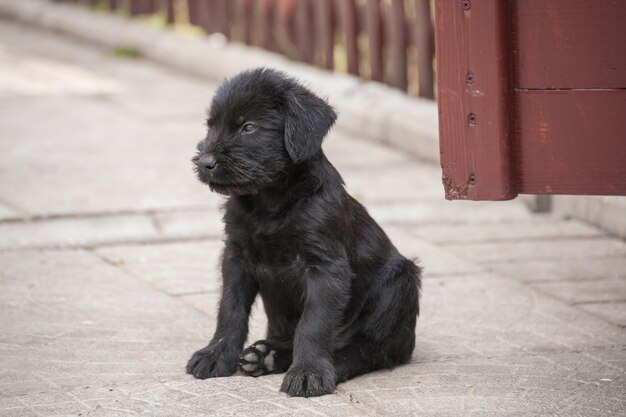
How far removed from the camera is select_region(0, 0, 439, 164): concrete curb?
864cm

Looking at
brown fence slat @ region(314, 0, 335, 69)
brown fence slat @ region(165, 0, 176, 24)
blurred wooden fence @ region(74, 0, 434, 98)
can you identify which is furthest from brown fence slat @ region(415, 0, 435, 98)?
brown fence slat @ region(165, 0, 176, 24)

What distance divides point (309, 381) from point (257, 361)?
1.02 ft

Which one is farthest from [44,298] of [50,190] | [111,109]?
[111,109]

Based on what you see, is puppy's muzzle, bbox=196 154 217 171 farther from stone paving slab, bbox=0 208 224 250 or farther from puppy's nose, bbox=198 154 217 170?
stone paving slab, bbox=0 208 224 250

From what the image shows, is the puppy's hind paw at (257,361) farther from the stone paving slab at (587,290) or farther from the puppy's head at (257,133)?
the stone paving slab at (587,290)

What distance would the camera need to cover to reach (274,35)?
1088cm

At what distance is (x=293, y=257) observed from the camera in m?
4.20

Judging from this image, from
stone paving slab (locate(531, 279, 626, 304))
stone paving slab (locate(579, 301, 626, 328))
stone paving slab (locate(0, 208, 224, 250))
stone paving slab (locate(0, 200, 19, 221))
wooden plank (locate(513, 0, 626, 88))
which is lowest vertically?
stone paving slab (locate(531, 279, 626, 304))

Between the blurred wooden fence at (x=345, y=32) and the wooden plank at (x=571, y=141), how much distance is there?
16.1 feet

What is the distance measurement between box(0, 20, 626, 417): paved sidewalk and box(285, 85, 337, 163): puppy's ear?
2.80ft

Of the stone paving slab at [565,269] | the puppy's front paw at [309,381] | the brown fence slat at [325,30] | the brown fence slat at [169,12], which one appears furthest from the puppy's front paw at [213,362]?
the brown fence slat at [169,12]

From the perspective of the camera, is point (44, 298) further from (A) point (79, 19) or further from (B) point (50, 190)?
(A) point (79, 19)

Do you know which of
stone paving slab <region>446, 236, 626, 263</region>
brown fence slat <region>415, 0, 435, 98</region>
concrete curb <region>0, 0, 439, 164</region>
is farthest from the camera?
brown fence slat <region>415, 0, 435, 98</region>

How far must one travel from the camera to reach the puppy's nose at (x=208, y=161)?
4055 mm
